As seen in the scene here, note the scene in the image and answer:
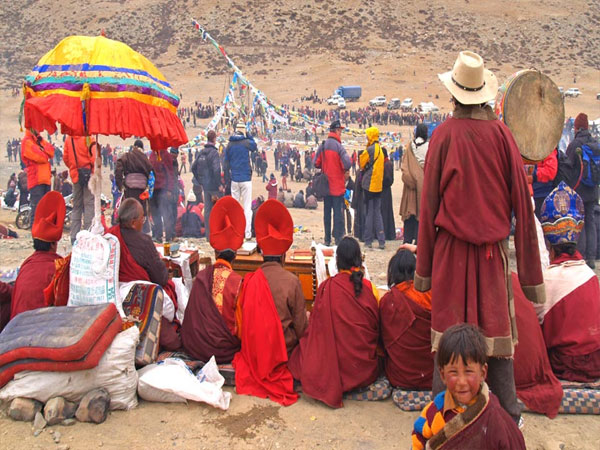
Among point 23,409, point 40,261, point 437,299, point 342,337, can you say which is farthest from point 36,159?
point 437,299

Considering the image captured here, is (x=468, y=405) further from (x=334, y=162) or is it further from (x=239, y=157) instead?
(x=239, y=157)

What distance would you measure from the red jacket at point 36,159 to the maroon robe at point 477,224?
707 cm

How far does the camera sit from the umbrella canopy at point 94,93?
4.22m

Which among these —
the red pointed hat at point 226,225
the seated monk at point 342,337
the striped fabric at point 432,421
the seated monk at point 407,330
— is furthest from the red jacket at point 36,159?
the striped fabric at point 432,421

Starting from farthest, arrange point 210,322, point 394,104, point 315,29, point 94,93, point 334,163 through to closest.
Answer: point 315,29, point 394,104, point 334,163, point 94,93, point 210,322

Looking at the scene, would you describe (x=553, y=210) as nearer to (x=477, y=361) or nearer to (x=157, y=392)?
(x=477, y=361)

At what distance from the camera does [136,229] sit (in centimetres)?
430

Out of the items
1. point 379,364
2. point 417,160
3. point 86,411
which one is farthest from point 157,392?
point 417,160

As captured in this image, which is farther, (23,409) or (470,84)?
(23,409)

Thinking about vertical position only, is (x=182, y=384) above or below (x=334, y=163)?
below

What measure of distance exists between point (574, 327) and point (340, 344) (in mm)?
1558

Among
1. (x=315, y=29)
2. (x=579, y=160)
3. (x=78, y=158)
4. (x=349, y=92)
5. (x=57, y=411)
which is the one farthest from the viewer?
(x=315, y=29)

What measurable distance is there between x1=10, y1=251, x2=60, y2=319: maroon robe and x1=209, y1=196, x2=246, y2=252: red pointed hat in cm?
124

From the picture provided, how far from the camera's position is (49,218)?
4.32 m
